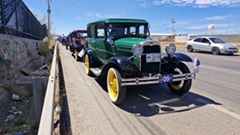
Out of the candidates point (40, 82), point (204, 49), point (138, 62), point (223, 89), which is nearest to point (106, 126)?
point (40, 82)

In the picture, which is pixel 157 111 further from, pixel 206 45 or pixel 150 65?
pixel 206 45

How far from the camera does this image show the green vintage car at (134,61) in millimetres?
4371

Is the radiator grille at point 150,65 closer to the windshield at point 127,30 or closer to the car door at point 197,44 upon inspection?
the windshield at point 127,30

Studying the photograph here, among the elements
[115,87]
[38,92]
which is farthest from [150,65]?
[38,92]

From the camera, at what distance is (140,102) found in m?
4.72

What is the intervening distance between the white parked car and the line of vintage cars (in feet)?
41.0

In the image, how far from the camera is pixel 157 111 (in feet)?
13.6

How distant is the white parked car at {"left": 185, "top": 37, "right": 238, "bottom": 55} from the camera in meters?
16.0

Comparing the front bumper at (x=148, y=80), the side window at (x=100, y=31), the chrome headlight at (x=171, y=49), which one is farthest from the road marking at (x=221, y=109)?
the side window at (x=100, y=31)

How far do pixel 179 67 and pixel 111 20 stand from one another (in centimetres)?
256

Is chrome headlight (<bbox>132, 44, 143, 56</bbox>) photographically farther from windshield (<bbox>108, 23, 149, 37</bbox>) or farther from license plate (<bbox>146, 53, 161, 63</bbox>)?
windshield (<bbox>108, 23, 149, 37</bbox>)

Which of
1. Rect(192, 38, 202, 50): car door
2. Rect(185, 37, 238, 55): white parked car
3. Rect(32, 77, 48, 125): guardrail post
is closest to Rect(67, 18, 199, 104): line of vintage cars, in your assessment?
Rect(32, 77, 48, 125): guardrail post

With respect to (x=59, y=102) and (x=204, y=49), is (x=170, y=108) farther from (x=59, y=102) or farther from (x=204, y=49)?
(x=204, y=49)

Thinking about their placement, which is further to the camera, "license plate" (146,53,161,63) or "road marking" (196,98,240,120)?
"license plate" (146,53,161,63)
